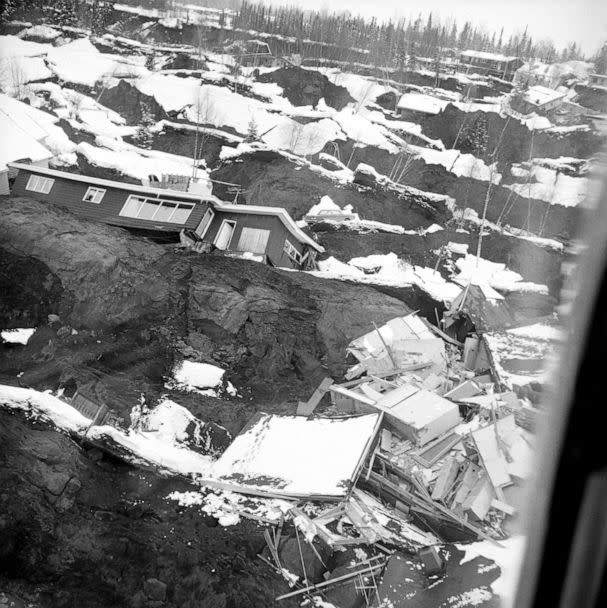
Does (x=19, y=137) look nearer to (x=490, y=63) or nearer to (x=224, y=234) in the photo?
(x=224, y=234)

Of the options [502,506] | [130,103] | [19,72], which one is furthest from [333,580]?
[19,72]

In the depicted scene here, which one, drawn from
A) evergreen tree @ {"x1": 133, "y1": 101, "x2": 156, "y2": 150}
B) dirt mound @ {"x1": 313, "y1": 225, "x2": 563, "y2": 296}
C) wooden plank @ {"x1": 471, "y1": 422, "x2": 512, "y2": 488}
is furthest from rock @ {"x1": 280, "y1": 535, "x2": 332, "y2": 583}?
evergreen tree @ {"x1": 133, "y1": 101, "x2": 156, "y2": 150}

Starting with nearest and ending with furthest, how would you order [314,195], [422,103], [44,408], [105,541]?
1. [105,541]
2. [44,408]
3. [314,195]
4. [422,103]

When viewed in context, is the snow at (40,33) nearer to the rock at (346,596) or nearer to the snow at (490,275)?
the snow at (490,275)

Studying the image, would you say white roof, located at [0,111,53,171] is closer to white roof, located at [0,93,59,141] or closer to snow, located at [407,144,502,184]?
white roof, located at [0,93,59,141]

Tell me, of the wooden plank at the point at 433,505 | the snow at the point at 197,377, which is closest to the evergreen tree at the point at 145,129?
the snow at the point at 197,377
